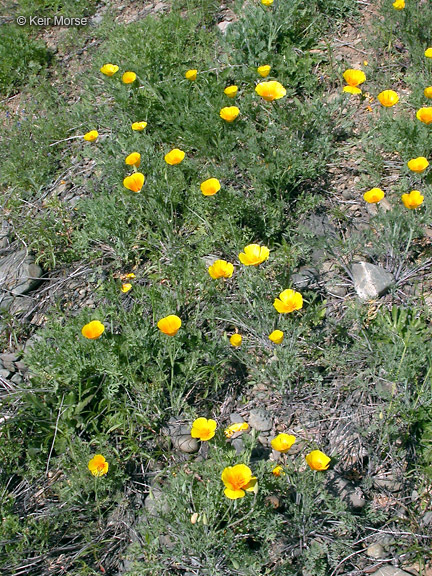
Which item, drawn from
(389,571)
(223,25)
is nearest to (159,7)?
(223,25)

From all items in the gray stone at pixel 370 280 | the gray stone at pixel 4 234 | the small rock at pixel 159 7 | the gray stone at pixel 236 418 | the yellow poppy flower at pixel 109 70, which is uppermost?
the yellow poppy flower at pixel 109 70

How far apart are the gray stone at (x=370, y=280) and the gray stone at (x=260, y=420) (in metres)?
0.85

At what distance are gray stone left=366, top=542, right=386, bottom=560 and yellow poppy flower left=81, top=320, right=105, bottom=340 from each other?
1585 millimetres

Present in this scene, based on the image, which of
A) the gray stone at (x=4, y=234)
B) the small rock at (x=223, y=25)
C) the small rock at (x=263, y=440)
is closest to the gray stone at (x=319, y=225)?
the small rock at (x=263, y=440)

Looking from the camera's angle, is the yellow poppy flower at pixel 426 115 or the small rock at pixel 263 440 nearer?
the small rock at pixel 263 440

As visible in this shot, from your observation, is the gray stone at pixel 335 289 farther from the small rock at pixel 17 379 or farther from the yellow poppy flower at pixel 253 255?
the small rock at pixel 17 379

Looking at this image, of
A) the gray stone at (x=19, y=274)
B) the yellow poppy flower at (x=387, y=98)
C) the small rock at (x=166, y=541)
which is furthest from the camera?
the gray stone at (x=19, y=274)

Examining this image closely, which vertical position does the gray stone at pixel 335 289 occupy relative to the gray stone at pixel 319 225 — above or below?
below

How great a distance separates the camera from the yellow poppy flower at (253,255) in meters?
2.86

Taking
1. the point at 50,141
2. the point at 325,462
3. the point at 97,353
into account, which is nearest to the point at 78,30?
the point at 50,141

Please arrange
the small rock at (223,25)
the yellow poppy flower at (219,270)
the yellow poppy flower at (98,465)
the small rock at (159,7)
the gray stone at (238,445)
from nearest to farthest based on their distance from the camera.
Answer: the yellow poppy flower at (98,465) < the gray stone at (238,445) < the yellow poppy flower at (219,270) < the small rock at (223,25) < the small rock at (159,7)

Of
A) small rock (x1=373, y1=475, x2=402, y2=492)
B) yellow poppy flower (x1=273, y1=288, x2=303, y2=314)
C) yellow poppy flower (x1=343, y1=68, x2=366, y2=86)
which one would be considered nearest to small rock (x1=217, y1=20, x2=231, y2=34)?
yellow poppy flower (x1=343, y1=68, x2=366, y2=86)

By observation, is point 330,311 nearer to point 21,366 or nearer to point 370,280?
point 370,280

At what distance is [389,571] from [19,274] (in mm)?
2889
